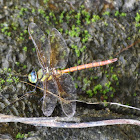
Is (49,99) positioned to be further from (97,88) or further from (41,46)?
(97,88)

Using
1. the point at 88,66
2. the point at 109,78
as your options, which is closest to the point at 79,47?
the point at 88,66

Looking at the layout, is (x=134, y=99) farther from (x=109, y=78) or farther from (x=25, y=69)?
(x=25, y=69)

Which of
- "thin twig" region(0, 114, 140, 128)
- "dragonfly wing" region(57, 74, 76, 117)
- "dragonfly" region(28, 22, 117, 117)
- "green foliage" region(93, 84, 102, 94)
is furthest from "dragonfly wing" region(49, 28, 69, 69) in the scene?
"thin twig" region(0, 114, 140, 128)

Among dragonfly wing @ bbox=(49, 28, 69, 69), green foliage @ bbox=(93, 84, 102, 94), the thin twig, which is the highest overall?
dragonfly wing @ bbox=(49, 28, 69, 69)

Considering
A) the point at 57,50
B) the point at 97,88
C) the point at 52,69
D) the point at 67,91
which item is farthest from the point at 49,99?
the point at 97,88

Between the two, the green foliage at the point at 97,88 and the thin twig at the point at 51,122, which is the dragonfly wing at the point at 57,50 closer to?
the green foliage at the point at 97,88

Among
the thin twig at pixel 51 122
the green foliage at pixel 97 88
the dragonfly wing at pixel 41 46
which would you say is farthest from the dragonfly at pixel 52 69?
the green foliage at pixel 97 88

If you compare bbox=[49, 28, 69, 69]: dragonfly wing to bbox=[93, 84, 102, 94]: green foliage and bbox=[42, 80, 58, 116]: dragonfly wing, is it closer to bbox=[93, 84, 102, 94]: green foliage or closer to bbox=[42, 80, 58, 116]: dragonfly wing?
bbox=[42, 80, 58, 116]: dragonfly wing

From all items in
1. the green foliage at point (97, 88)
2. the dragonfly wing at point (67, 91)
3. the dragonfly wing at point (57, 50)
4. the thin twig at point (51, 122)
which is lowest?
the thin twig at point (51, 122)
